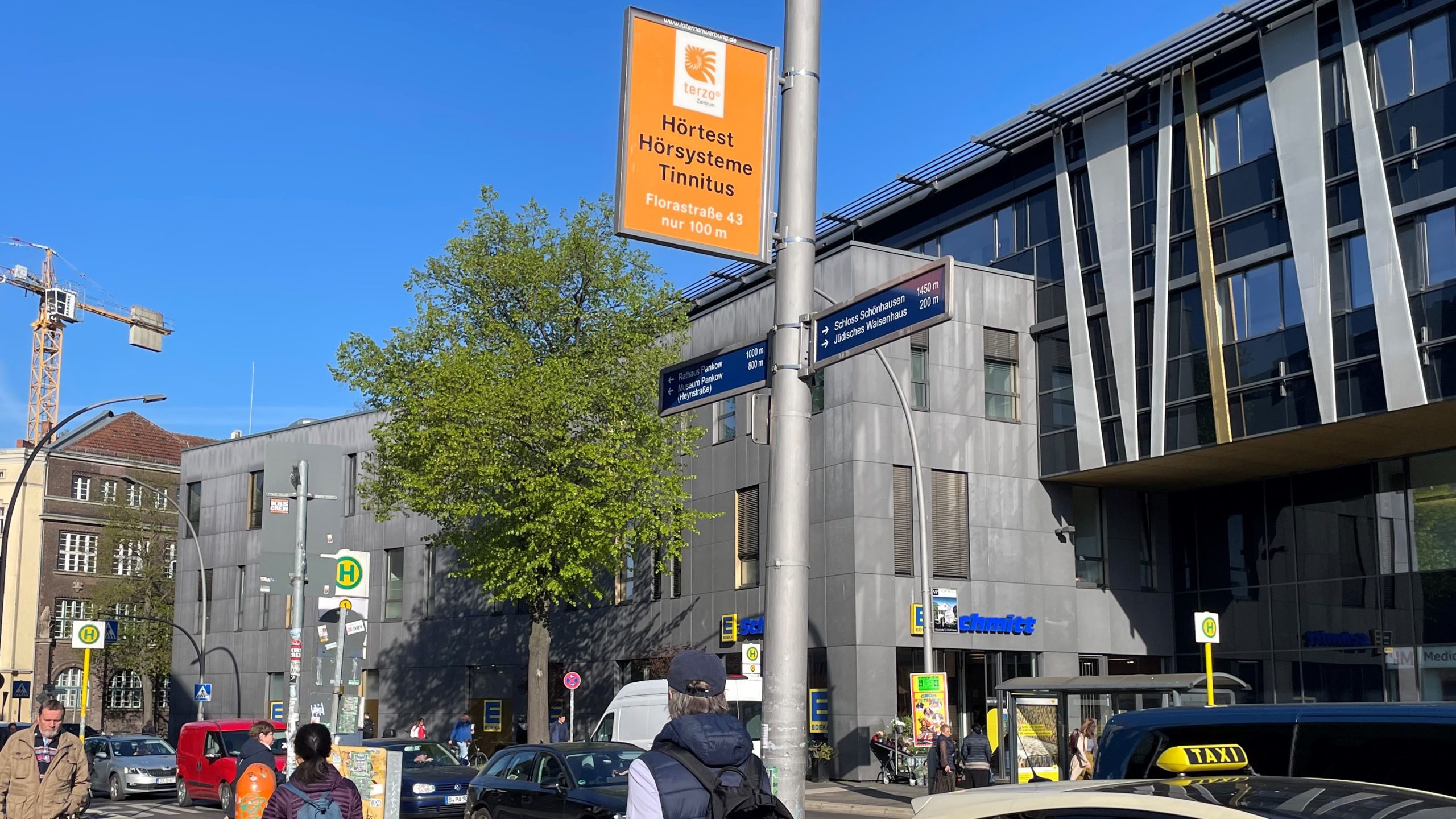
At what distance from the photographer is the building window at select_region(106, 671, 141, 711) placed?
7294cm

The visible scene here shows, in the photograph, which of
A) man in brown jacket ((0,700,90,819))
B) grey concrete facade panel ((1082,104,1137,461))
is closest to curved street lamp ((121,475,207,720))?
grey concrete facade panel ((1082,104,1137,461))

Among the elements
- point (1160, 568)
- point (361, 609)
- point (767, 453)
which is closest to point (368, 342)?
point (767, 453)

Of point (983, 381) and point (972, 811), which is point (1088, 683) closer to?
point (983, 381)

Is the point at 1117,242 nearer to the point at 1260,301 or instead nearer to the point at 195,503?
the point at 1260,301

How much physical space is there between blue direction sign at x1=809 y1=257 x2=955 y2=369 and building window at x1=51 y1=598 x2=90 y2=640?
7308 cm

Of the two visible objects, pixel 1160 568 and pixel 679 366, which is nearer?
pixel 679 366

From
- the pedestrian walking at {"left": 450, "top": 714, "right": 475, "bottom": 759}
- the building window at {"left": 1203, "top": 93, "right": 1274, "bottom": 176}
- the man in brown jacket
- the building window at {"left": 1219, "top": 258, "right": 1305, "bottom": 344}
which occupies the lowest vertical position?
the pedestrian walking at {"left": 450, "top": 714, "right": 475, "bottom": 759}

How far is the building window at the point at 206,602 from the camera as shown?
187 ft

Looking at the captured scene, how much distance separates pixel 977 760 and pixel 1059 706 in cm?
165

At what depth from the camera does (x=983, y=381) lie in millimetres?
35250

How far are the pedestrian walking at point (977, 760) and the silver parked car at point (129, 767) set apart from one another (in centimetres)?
1824

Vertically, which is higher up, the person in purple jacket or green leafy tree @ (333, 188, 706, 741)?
green leafy tree @ (333, 188, 706, 741)

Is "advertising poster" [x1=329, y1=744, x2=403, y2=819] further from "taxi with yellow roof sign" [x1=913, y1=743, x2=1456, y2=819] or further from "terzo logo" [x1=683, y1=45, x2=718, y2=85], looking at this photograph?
"taxi with yellow roof sign" [x1=913, y1=743, x2=1456, y2=819]

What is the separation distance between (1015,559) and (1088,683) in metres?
12.6
